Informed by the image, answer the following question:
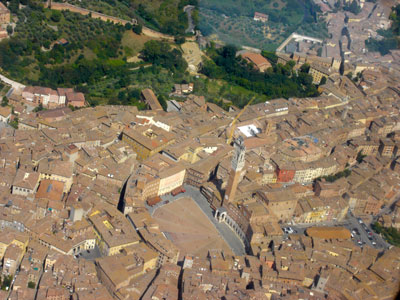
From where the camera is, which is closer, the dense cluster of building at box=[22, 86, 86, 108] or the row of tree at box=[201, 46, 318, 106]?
A: the dense cluster of building at box=[22, 86, 86, 108]

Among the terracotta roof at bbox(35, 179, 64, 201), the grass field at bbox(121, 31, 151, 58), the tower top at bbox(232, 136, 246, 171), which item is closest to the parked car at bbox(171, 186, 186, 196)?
the tower top at bbox(232, 136, 246, 171)

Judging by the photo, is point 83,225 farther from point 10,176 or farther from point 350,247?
point 350,247

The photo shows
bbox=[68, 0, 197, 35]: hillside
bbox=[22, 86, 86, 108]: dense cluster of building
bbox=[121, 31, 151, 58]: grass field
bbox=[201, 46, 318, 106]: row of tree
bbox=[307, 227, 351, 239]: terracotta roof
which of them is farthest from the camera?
bbox=[68, 0, 197, 35]: hillside

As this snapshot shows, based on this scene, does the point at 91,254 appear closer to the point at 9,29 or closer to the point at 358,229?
the point at 358,229

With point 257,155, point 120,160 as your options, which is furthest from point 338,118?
point 120,160

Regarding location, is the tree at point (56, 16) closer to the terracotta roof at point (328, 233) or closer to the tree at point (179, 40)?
the tree at point (179, 40)

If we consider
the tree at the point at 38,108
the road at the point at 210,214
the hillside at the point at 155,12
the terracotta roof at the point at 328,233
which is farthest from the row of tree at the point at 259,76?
the terracotta roof at the point at 328,233

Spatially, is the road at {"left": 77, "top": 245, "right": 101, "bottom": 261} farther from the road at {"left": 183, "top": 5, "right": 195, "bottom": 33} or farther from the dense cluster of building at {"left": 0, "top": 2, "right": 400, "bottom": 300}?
the road at {"left": 183, "top": 5, "right": 195, "bottom": 33}
